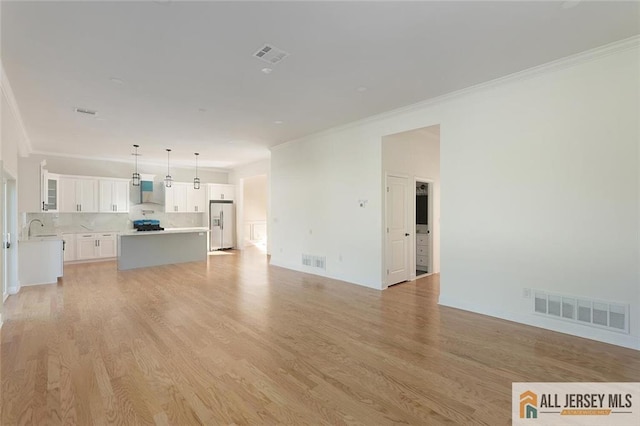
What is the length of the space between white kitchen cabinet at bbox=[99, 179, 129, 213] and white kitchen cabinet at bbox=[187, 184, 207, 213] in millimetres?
1855

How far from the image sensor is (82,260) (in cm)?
827

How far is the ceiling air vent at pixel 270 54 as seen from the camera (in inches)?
120

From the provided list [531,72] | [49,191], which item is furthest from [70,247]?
[531,72]

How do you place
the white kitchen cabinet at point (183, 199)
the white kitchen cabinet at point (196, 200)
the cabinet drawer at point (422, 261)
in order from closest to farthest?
the cabinet drawer at point (422, 261) → the white kitchen cabinet at point (183, 199) → the white kitchen cabinet at point (196, 200)

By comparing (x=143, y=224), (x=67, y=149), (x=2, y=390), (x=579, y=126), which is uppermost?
(x=67, y=149)

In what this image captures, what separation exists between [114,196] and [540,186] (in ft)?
33.8

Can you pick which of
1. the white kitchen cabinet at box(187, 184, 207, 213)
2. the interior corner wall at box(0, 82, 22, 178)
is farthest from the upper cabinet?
the interior corner wall at box(0, 82, 22, 178)

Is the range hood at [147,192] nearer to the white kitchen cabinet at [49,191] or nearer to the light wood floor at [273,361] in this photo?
the white kitchen cabinet at [49,191]

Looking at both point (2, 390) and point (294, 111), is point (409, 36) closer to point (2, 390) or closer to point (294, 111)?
Answer: point (294, 111)

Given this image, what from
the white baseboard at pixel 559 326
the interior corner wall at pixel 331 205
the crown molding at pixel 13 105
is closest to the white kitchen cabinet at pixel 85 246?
the crown molding at pixel 13 105

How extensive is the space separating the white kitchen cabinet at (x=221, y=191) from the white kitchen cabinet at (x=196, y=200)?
0.24 m

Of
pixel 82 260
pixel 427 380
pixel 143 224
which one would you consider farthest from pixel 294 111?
pixel 82 260

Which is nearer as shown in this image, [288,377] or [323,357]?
[288,377]

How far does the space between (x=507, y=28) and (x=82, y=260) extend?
1048cm
